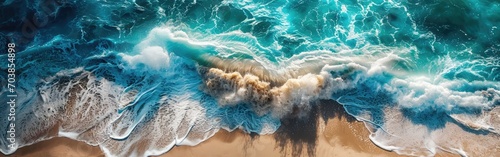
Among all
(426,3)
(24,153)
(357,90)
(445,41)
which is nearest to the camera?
(24,153)

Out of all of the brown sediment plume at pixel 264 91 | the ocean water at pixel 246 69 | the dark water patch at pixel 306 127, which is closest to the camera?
the dark water patch at pixel 306 127

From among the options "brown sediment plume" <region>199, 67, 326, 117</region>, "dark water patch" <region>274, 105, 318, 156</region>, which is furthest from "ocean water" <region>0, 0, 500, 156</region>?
"dark water patch" <region>274, 105, 318, 156</region>

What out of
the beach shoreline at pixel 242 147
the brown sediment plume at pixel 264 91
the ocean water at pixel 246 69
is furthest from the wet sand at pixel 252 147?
the brown sediment plume at pixel 264 91

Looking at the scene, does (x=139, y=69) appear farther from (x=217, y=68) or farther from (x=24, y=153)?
(x=24, y=153)

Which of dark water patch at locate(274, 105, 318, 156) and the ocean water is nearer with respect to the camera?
dark water patch at locate(274, 105, 318, 156)

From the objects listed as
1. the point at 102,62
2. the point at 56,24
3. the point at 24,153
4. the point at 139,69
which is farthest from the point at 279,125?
the point at 56,24

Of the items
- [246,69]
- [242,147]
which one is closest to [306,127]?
[242,147]

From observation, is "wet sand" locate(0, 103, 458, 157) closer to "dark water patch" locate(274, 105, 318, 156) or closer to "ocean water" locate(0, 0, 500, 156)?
"dark water patch" locate(274, 105, 318, 156)

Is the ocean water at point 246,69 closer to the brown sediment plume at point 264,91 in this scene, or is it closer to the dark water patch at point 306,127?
the brown sediment plume at point 264,91
